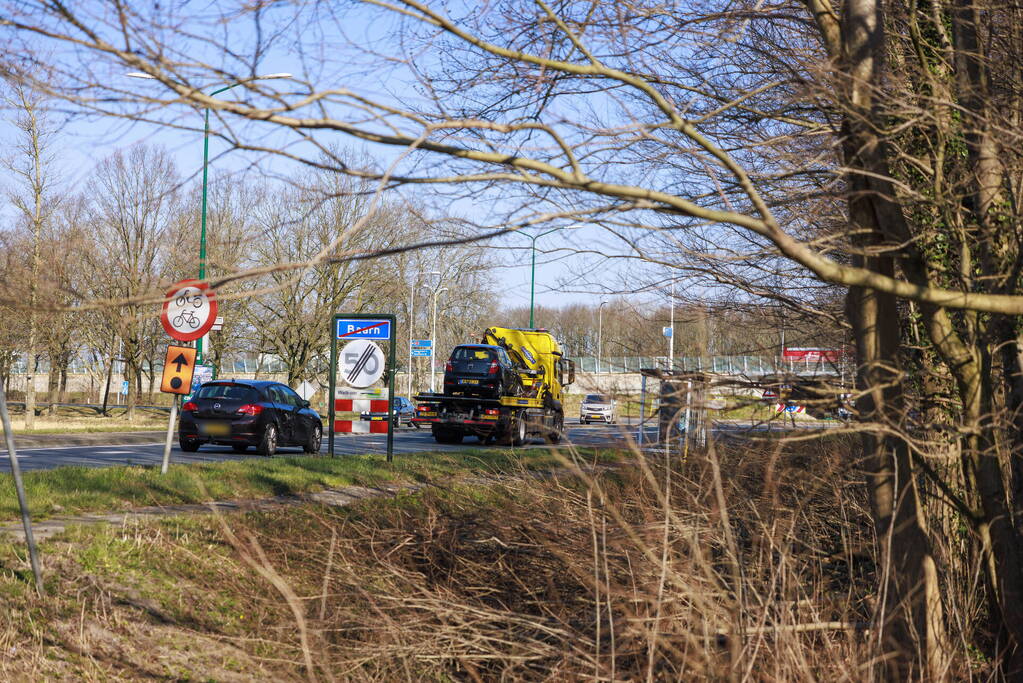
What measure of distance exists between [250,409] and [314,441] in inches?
88.0

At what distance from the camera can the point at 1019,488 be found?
A: 6211mm

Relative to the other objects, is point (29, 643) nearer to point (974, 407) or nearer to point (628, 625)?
point (628, 625)

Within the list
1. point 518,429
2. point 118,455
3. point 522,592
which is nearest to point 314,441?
point 118,455

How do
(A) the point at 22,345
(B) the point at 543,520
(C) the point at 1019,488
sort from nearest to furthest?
(C) the point at 1019,488 < (B) the point at 543,520 < (A) the point at 22,345

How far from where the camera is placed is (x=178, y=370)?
11.1 m

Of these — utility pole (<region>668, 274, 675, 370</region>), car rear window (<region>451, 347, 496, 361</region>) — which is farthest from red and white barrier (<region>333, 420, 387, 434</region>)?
car rear window (<region>451, 347, 496, 361</region>)

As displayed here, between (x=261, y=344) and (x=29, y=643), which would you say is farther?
(x=261, y=344)

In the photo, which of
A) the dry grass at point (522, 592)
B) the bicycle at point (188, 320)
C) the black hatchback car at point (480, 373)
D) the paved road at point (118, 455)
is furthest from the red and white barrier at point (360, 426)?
the black hatchback car at point (480, 373)

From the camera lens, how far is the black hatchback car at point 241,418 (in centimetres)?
1892

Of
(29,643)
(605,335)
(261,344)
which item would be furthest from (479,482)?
(261,344)

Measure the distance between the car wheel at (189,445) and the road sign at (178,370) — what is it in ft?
29.8

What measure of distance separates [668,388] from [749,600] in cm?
114

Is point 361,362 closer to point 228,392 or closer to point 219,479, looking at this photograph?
point 219,479

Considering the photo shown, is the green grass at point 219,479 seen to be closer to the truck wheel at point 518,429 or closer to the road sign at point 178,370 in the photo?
the road sign at point 178,370
